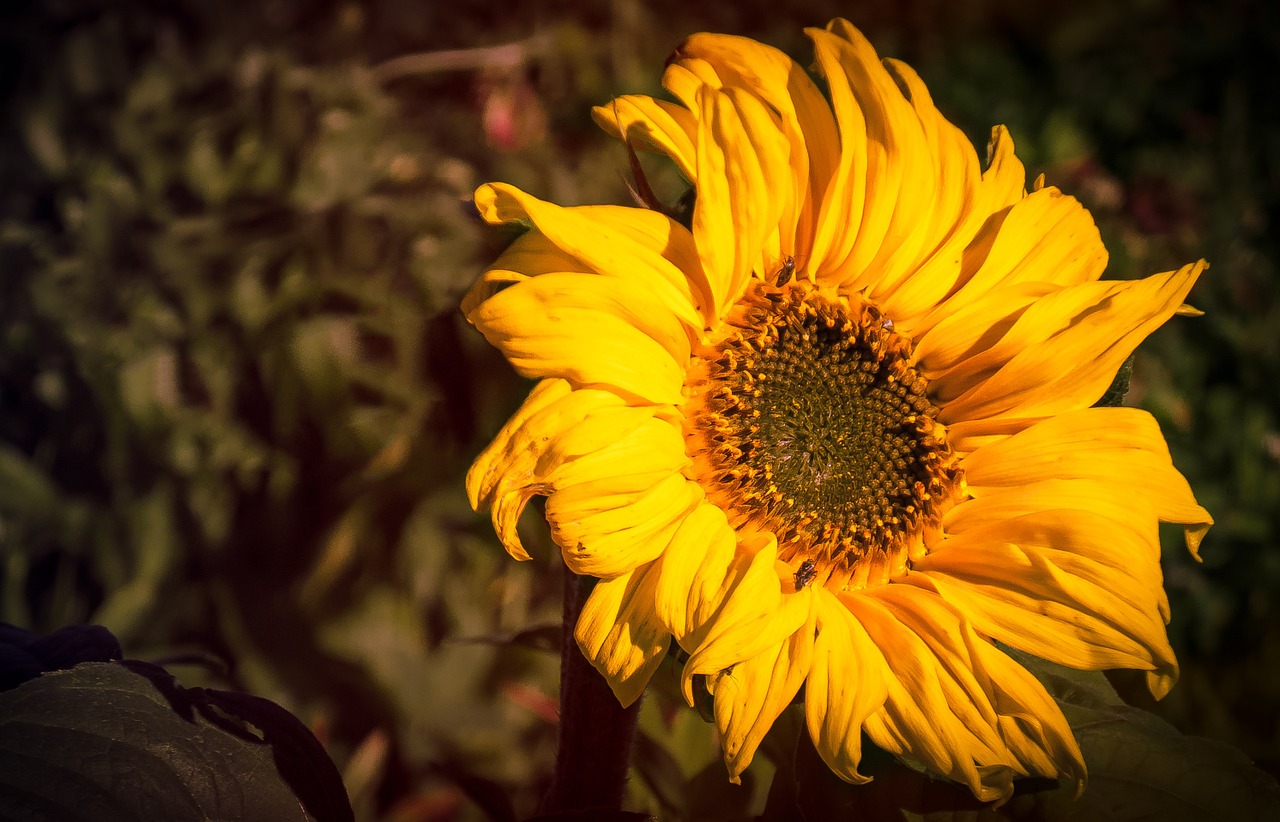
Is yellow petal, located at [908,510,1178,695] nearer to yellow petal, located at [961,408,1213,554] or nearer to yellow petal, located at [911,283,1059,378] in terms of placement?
yellow petal, located at [961,408,1213,554]

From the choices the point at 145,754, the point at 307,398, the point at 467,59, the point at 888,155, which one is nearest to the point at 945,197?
the point at 888,155

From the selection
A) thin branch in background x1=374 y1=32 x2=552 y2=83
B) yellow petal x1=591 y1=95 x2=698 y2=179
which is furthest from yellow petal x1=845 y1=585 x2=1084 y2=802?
thin branch in background x1=374 y1=32 x2=552 y2=83

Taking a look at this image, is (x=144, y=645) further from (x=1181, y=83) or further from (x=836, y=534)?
(x=1181, y=83)

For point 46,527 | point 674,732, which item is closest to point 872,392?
point 674,732

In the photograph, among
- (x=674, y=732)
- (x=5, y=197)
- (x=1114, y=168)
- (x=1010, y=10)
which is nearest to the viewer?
(x=674, y=732)

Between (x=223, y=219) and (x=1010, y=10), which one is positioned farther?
(x=1010, y=10)

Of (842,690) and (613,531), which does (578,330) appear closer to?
(613,531)
